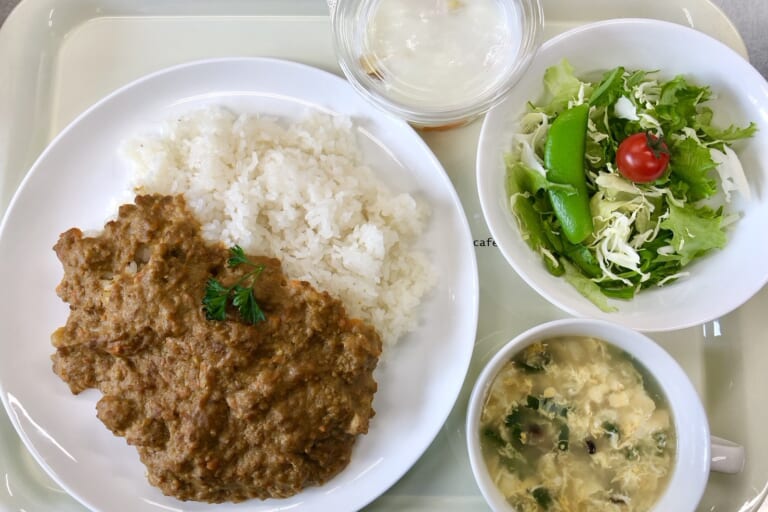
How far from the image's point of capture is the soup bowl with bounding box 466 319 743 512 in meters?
2.29

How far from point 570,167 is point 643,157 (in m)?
0.26

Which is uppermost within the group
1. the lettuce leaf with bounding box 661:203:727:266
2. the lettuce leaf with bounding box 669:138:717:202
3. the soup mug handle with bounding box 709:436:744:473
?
the lettuce leaf with bounding box 669:138:717:202

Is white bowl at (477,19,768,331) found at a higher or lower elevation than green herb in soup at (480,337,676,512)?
higher

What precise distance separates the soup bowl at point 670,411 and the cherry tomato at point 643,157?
22.9 inches

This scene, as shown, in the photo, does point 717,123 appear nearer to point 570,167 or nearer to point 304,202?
point 570,167

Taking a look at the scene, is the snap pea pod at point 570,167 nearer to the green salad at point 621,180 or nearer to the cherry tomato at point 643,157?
the green salad at point 621,180

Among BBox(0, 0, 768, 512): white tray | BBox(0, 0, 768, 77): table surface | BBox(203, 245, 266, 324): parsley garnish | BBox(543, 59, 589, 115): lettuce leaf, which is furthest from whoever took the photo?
BBox(0, 0, 768, 77): table surface

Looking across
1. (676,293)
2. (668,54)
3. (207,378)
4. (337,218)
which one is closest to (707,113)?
(668,54)

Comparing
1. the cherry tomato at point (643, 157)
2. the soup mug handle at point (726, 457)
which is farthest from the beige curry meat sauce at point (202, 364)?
the soup mug handle at point (726, 457)

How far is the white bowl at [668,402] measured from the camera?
7.50ft

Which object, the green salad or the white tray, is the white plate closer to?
the white tray

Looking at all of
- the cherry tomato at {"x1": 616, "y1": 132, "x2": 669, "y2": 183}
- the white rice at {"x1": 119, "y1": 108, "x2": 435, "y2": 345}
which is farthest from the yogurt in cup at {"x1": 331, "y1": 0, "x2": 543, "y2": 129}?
the cherry tomato at {"x1": 616, "y1": 132, "x2": 669, "y2": 183}

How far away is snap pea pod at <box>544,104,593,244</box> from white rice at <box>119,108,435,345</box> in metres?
0.54

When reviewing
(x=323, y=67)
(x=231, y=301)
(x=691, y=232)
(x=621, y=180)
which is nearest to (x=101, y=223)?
(x=231, y=301)
